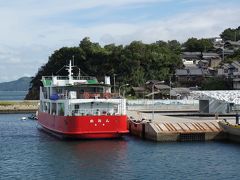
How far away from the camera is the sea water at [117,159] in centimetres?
3656

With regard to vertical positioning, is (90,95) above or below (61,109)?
above

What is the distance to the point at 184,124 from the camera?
55594mm

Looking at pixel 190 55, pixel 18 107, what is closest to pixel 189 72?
pixel 190 55

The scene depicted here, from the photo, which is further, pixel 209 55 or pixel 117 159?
pixel 209 55

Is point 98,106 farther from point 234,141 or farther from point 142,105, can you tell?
point 142,105

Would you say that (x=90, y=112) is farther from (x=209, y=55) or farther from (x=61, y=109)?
(x=209, y=55)

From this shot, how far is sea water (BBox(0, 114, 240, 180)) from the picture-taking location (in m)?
36.6

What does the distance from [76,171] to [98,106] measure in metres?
16.1

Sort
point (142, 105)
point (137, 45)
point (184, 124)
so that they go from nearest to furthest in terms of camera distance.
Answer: point (184, 124) < point (142, 105) < point (137, 45)

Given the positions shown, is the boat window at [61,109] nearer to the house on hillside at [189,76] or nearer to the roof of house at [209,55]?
the house on hillside at [189,76]

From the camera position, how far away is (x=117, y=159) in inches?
1678

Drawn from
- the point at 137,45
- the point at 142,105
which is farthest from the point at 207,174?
the point at 137,45

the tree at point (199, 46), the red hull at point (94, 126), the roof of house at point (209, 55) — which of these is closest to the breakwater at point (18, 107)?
the roof of house at point (209, 55)

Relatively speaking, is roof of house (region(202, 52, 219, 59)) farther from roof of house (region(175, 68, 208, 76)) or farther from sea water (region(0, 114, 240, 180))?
sea water (region(0, 114, 240, 180))
